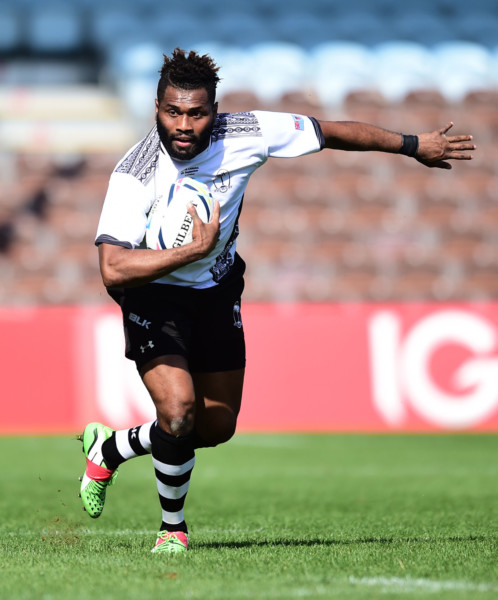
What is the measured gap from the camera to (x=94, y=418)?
37.7 feet

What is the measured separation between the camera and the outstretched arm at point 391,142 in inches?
199

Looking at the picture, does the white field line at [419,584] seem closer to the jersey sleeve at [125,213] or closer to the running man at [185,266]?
the running man at [185,266]

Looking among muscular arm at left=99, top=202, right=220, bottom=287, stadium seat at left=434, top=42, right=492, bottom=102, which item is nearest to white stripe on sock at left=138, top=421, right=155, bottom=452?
muscular arm at left=99, top=202, right=220, bottom=287

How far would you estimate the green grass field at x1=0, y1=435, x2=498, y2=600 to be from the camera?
3703mm

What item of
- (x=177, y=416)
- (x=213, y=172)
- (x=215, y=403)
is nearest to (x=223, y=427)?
(x=215, y=403)

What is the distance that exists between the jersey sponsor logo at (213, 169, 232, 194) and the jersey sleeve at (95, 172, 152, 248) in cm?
35

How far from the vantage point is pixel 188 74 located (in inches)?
179

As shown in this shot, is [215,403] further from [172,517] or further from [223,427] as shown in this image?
[172,517]

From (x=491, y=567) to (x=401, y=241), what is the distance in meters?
11.2

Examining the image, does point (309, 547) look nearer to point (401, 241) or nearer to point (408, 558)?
point (408, 558)

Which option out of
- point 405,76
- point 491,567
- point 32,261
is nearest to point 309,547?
point 491,567

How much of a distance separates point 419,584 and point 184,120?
216 cm

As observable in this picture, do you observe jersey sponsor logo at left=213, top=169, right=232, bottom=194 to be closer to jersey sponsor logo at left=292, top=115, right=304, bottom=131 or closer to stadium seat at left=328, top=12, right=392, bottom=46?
jersey sponsor logo at left=292, top=115, right=304, bottom=131

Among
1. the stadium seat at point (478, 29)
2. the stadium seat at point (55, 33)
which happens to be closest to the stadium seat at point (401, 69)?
the stadium seat at point (478, 29)
